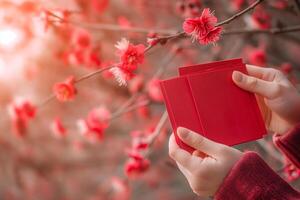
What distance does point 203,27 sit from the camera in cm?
79

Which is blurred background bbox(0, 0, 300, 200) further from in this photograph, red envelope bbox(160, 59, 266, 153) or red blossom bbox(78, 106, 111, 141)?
red envelope bbox(160, 59, 266, 153)

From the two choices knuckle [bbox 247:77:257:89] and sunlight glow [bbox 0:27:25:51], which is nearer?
knuckle [bbox 247:77:257:89]

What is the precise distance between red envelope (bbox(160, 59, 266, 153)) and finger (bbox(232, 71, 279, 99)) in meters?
0.01

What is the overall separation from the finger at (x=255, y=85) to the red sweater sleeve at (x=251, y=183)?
0.12 m

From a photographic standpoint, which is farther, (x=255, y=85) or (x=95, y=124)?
(x=95, y=124)

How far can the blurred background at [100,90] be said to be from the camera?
5.32 ft

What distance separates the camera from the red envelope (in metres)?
0.75

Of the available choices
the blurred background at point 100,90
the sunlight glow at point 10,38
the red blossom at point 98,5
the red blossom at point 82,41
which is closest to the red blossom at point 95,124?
the blurred background at point 100,90

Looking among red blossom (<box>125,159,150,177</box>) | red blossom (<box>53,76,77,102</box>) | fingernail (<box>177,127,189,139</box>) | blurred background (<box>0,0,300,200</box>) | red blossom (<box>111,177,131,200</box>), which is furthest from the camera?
red blossom (<box>111,177,131,200</box>)

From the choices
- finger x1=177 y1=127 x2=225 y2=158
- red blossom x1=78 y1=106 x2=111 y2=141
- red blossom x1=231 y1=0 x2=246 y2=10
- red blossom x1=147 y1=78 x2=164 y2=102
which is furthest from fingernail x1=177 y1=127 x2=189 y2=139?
red blossom x1=231 y1=0 x2=246 y2=10

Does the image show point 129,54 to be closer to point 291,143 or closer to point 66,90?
point 66,90

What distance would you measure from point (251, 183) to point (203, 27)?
31 centimetres

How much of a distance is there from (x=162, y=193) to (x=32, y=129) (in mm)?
1266

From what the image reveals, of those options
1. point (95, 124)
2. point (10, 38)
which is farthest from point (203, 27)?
point (10, 38)
